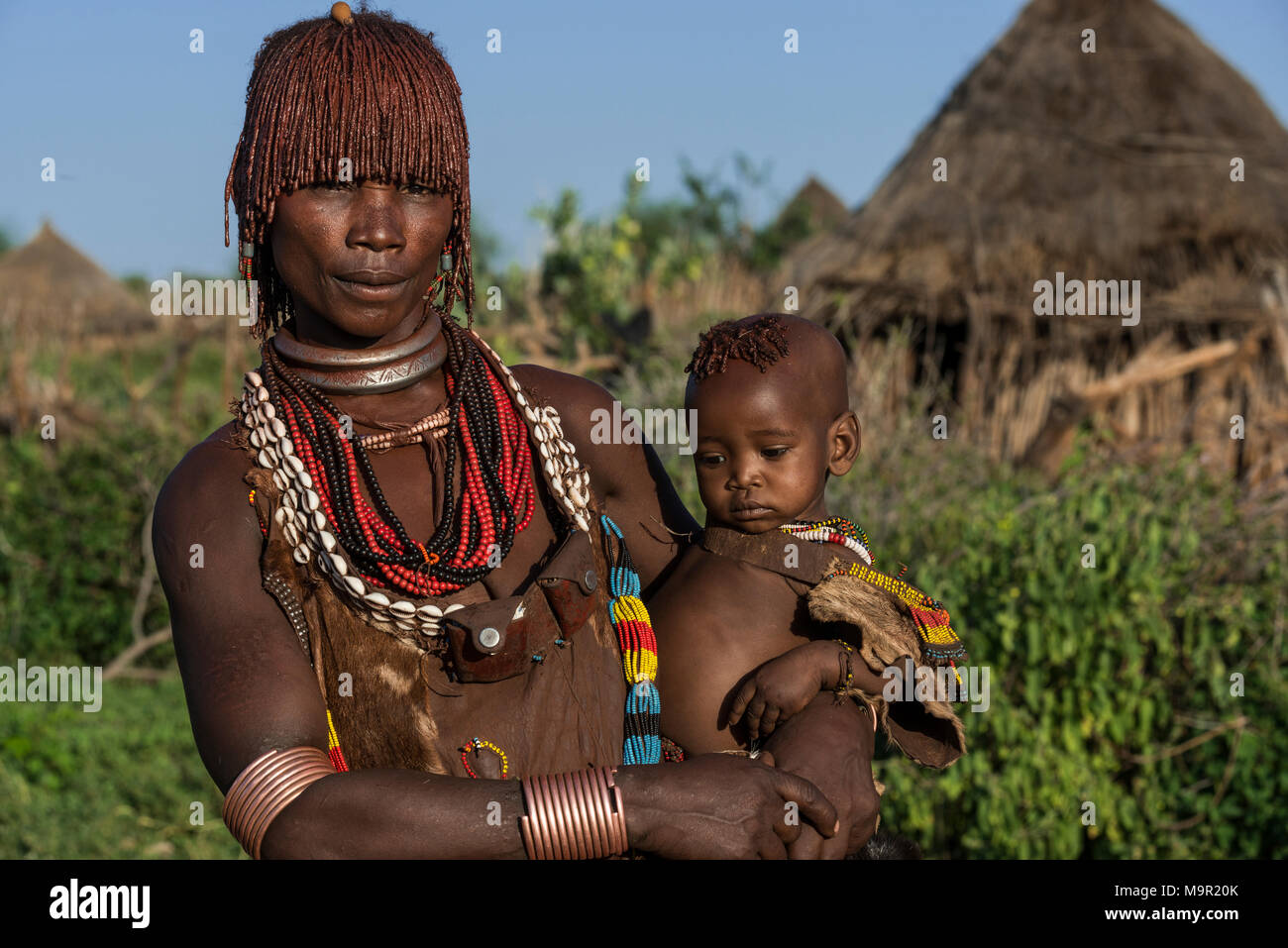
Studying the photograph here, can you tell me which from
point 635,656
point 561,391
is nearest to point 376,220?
point 561,391

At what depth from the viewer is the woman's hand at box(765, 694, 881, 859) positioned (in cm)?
217

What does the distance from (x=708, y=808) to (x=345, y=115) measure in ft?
3.96

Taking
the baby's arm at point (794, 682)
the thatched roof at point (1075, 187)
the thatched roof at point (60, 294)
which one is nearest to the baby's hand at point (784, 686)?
the baby's arm at point (794, 682)

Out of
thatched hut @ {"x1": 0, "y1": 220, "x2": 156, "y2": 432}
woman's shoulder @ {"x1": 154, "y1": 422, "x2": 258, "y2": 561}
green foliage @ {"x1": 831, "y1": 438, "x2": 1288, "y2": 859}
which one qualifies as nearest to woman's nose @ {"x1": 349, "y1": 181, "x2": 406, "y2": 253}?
woman's shoulder @ {"x1": 154, "y1": 422, "x2": 258, "y2": 561}

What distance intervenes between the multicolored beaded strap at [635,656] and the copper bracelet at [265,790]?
0.63 m

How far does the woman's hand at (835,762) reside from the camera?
85.4 inches

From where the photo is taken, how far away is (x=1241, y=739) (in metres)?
5.57

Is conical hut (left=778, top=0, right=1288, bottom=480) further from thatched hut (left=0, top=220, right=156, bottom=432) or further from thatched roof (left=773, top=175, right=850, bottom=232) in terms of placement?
thatched roof (left=773, top=175, right=850, bottom=232)

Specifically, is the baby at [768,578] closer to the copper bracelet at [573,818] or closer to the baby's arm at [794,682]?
the baby's arm at [794,682]

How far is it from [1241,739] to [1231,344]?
4811 mm

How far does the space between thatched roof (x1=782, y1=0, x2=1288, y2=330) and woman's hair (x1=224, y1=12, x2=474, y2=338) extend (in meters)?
7.64

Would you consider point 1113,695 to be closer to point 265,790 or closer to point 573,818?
point 573,818

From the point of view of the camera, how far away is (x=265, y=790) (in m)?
1.86
